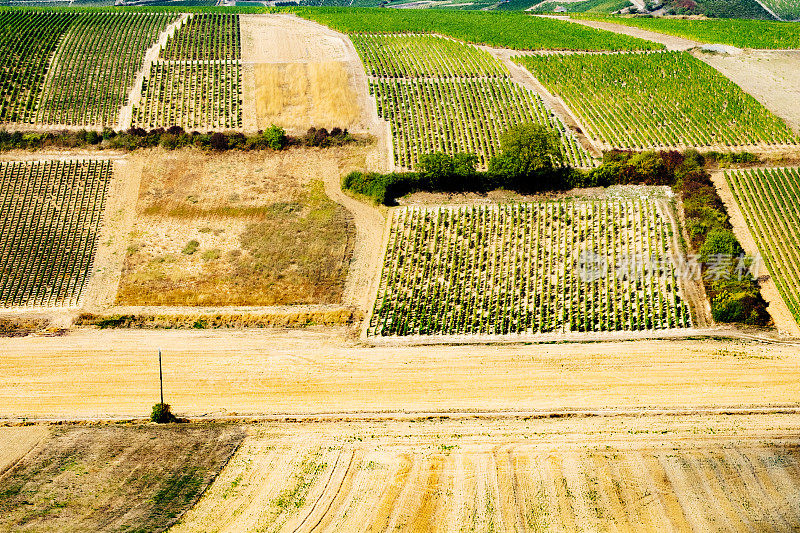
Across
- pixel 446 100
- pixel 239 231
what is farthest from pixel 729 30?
pixel 239 231

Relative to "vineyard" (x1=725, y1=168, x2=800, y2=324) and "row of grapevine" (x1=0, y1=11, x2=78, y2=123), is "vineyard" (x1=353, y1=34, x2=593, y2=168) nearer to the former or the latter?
"vineyard" (x1=725, y1=168, x2=800, y2=324)

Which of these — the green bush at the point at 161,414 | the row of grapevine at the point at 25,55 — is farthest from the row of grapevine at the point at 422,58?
the green bush at the point at 161,414

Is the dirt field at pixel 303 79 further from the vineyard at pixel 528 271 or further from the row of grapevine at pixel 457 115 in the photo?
the vineyard at pixel 528 271

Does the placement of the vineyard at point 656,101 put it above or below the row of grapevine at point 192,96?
above

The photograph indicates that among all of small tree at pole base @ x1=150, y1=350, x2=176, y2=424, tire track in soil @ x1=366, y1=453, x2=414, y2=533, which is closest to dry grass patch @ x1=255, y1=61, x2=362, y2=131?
small tree at pole base @ x1=150, y1=350, x2=176, y2=424

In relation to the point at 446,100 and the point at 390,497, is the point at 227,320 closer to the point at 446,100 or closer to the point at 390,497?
the point at 390,497

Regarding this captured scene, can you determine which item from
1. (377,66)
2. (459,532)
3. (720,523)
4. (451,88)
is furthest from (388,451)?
(377,66)
